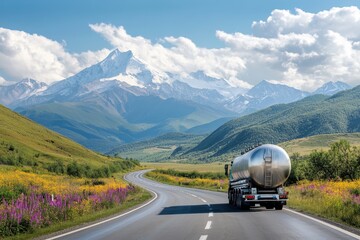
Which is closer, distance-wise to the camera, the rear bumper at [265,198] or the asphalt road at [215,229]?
the asphalt road at [215,229]

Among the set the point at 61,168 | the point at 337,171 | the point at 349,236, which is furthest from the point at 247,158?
the point at 61,168

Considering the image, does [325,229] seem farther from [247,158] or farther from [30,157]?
[30,157]

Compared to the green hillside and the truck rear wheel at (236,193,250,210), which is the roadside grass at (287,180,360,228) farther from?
the green hillside

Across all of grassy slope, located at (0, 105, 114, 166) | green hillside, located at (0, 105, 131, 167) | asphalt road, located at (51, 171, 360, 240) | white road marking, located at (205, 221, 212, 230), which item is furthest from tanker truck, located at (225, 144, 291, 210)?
grassy slope, located at (0, 105, 114, 166)

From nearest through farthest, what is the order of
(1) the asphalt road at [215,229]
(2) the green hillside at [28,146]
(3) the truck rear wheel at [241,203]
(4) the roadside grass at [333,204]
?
(1) the asphalt road at [215,229] < (4) the roadside grass at [333,204] < (3) the truck rear wheel at [241,203] < (2) the green hillside at [28,146]

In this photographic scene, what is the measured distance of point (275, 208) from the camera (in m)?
27.1

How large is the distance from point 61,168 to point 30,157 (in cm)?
916

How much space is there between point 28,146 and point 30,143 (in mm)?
6854

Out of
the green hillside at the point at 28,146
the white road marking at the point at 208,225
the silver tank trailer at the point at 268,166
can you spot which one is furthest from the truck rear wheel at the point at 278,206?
the green hillside at the point at 28,146

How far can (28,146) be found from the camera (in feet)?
322

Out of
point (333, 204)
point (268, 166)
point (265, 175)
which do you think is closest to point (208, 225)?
point (265, 175)

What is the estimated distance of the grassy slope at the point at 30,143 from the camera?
89.3m

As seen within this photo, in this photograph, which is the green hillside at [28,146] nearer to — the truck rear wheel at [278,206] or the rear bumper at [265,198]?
the truck rear wheel at [278,206]

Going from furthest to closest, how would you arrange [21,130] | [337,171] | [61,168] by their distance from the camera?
[21,130], [61,168], [337,171]
